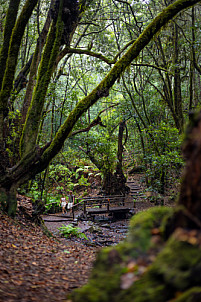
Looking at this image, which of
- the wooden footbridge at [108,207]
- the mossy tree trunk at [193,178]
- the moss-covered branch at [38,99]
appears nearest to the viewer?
the mossy tree trunk at [193,178]

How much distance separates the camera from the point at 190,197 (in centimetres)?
153

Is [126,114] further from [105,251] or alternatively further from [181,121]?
[105,251]

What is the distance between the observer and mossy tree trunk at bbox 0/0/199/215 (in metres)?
6.84

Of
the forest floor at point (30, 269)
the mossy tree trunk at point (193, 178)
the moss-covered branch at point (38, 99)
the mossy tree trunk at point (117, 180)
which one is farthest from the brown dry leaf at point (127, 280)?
the mossy tree trunk at point (117, 180)

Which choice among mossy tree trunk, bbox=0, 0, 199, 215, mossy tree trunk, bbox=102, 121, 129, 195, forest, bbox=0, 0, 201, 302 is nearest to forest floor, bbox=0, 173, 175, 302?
forest, bbox=0, 0, 201, 302

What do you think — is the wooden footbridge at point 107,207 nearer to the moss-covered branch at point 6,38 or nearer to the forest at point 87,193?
the forest at point 87,193

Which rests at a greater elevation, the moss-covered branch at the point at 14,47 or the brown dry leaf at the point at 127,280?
the moss-covered branch at the point at 14,47

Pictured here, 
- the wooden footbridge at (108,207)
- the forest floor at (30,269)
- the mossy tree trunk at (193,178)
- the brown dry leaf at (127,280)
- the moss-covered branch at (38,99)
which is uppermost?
the moss-covered branch at (38,99)

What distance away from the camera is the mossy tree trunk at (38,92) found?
22.5 ft

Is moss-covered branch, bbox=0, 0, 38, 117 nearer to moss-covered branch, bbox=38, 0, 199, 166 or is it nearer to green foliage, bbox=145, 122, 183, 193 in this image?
moss-covered branch, bbox=38, 0, 199, 166

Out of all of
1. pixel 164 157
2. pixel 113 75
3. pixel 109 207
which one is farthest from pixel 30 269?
pixel 109 207

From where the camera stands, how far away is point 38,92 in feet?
24.3

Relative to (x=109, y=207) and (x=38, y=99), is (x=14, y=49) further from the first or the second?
(x=109, y=207)

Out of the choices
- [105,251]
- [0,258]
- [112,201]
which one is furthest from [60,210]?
[105,251]
